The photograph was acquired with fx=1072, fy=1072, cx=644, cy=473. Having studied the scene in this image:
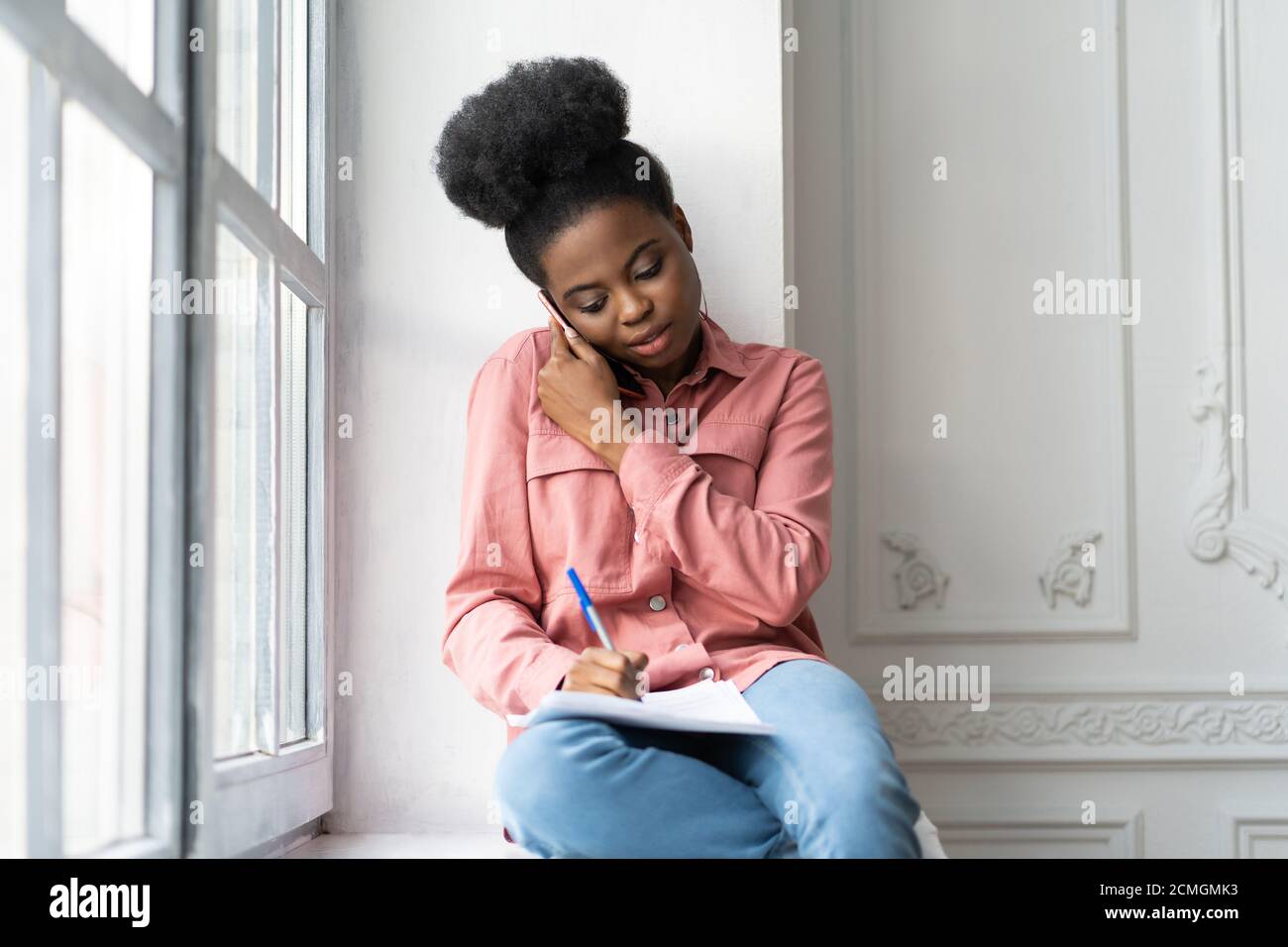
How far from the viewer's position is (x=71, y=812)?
825 millimetres

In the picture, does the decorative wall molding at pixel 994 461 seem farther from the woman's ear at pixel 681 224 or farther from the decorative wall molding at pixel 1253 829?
the woman's ear at pixel 681 224

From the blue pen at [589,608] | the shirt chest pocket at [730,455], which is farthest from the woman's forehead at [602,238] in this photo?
the blue pen at [589,608]

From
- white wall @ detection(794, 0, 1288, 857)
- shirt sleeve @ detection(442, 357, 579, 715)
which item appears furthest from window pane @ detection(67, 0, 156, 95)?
white wall @ detection(794, 0, 1288, 857)

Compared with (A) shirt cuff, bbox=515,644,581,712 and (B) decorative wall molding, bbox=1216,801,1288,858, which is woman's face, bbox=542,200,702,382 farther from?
(B) decorative wall molding, bbox=1216,801,1288,858

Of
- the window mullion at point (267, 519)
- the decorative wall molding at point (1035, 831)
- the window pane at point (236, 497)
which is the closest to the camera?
the window pane at point (236, 497)

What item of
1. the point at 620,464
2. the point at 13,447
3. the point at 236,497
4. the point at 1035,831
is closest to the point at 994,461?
the point at 1035,831

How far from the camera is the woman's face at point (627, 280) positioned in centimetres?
117

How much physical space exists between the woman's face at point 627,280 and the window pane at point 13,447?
0.55 metres

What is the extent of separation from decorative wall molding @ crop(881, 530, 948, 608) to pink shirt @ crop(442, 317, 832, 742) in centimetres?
42

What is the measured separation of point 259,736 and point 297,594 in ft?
0.71

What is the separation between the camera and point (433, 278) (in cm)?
149

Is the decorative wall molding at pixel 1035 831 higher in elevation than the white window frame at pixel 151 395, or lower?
lower

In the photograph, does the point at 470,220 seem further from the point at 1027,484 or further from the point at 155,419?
the point at 1027,484

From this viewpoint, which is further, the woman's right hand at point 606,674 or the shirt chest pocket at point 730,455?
the shirt chest pocket at point 730,455
